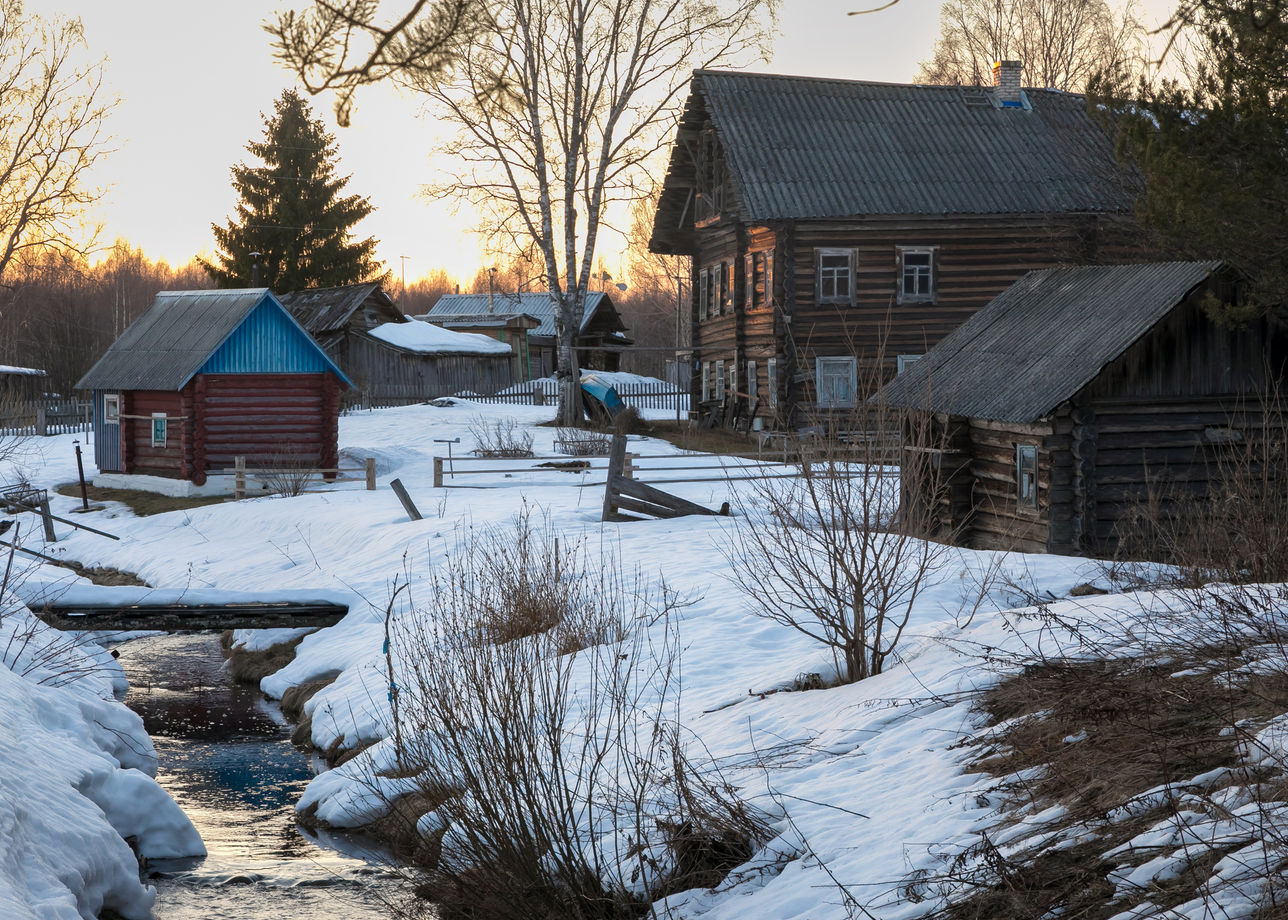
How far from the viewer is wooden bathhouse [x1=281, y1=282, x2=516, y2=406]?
132 ft

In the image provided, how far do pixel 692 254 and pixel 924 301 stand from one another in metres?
7.92

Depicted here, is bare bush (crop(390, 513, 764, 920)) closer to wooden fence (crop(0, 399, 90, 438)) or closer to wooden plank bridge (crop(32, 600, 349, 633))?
wooden plank bridge (crop(32, 600, 349, 633))

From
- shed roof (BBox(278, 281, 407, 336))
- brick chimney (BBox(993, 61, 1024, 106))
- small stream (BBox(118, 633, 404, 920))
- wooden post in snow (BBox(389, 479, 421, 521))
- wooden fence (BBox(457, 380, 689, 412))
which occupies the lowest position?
small stream (BBox(118, 633, 404, 920))

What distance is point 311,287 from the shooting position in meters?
46.0

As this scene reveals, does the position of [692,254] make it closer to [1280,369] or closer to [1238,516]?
[1280,369]

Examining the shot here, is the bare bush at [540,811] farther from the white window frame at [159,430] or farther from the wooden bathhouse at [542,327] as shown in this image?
the wooden bathhouse at [542,327]

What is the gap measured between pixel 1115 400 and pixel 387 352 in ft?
101

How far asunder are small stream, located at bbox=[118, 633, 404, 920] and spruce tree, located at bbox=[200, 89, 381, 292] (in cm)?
3226

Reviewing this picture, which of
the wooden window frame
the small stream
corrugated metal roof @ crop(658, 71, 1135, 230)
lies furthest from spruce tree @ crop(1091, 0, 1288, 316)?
the wooden window frame

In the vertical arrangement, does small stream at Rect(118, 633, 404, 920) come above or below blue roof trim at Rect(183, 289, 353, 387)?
below

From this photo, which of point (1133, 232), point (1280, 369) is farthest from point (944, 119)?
point (1280, 369)

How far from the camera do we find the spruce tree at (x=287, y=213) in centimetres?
4494

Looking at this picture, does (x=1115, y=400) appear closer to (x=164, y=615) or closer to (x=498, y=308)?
(x=164, y=615)

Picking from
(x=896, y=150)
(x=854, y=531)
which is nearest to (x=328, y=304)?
(x=896, y=150)
